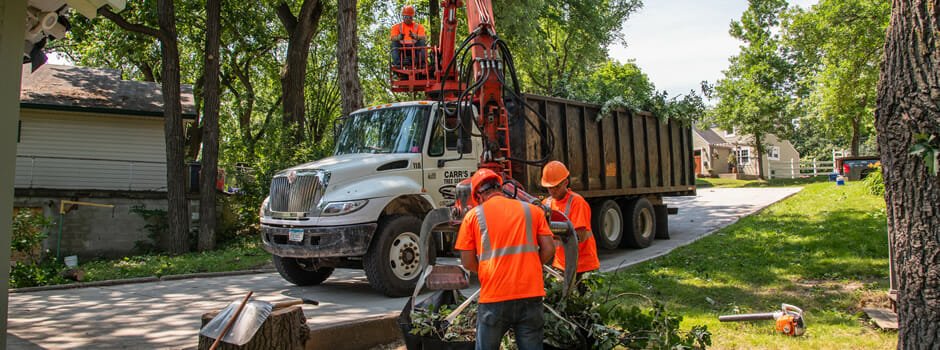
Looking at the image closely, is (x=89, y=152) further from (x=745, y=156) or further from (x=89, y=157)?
(x=745, y=156)

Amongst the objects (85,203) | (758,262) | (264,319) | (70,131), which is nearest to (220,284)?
(264,319)

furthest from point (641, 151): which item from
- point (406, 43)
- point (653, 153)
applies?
point (406, 43)

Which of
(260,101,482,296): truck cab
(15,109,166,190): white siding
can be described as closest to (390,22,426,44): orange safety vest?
(260,101,482,296): truck cab

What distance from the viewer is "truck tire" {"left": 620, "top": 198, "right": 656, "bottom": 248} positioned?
1246cm

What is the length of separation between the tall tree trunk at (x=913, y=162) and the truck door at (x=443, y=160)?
17.5 feet

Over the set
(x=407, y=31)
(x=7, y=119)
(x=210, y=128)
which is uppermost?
(x=407, y=31)

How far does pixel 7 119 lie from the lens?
4.28 meters

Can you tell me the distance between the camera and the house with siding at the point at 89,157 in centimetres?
1791

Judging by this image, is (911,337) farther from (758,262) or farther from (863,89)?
(863,89)

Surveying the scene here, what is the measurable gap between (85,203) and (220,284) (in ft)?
33.4

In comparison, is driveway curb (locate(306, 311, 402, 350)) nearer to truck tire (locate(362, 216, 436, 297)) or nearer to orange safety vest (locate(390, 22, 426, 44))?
truck tire (locate(362, 216, 436, 297))

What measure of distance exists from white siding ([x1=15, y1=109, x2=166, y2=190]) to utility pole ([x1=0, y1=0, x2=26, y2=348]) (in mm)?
16737

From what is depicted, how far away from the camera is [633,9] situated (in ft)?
114

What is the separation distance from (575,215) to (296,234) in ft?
12.8
